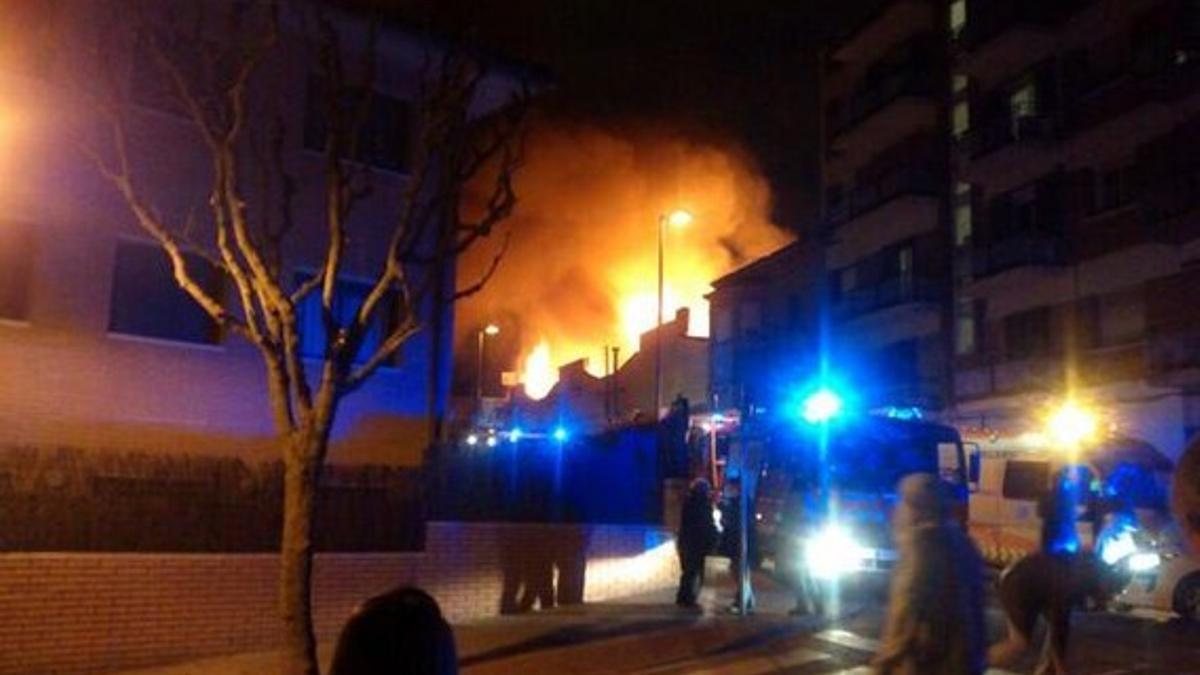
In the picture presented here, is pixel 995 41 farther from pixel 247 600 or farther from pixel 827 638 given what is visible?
pixel 247 600

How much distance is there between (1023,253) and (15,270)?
24131mm

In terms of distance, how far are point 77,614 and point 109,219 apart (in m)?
5.70

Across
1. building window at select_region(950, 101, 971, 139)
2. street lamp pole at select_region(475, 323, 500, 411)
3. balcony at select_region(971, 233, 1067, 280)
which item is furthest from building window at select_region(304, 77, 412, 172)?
street lamp pole at select_region(475, 323, 500, 411)

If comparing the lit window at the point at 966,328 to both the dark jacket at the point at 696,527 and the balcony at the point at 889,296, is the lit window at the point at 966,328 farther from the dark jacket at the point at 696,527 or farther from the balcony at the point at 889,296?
the dark jacket at the point at 696,527

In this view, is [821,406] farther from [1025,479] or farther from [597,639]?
[597,639]

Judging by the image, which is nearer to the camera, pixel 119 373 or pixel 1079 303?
pixel 119 373

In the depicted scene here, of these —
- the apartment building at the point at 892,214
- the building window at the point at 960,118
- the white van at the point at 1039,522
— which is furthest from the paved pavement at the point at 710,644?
the building window at the point at 960,118

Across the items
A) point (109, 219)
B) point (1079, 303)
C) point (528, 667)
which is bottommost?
point (528, 667)

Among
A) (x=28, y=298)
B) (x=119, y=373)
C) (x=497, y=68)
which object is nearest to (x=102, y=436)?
(x=119, y=373)

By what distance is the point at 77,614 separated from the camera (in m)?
11.4

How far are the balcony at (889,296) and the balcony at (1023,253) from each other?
10.2 feet

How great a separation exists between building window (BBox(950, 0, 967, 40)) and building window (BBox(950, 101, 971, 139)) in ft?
6.67

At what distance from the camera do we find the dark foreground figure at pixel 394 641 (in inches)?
107

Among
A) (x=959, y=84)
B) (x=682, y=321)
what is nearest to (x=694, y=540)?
(x=959, y=84)
